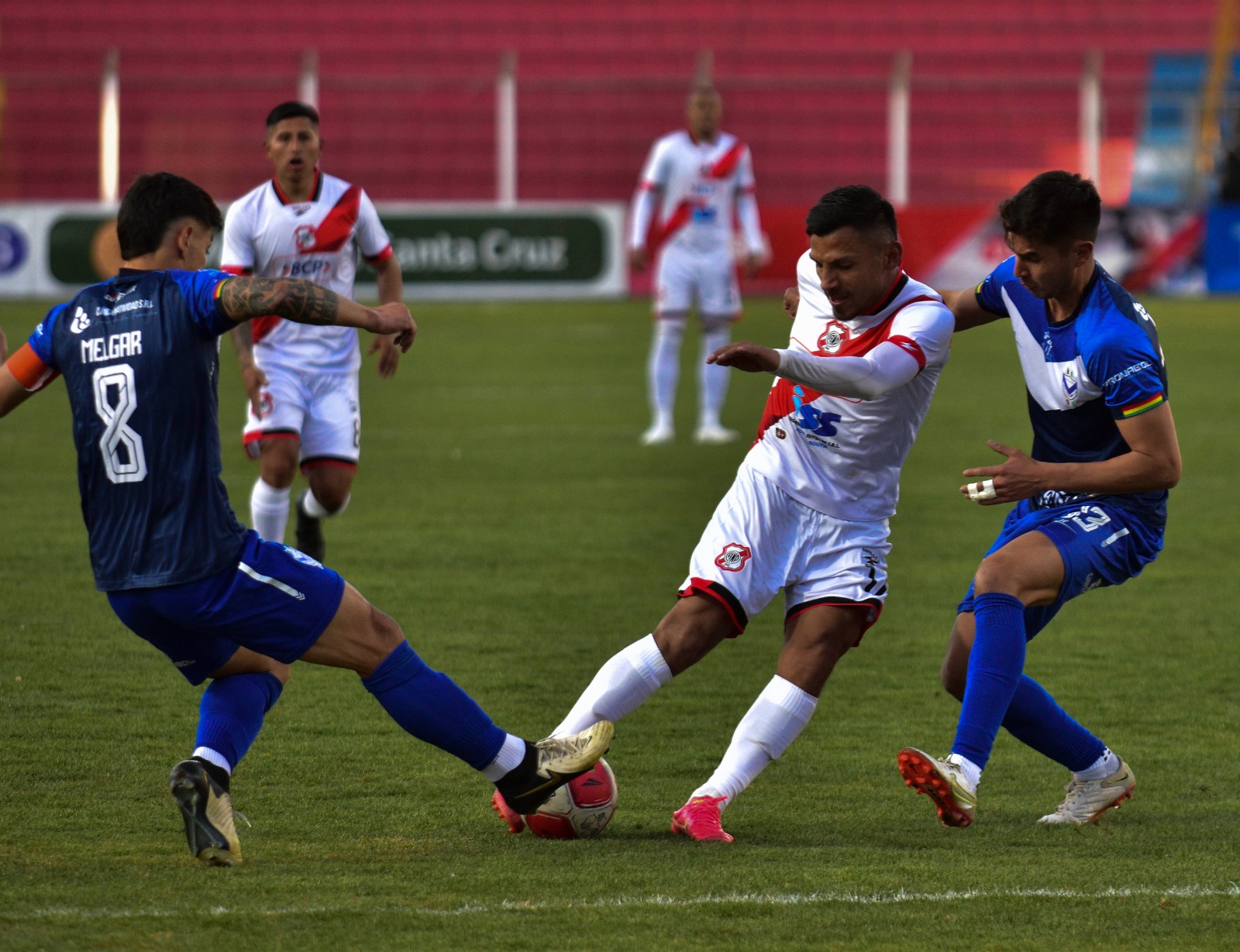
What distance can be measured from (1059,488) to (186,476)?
201cm

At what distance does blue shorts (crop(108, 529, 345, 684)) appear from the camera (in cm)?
401

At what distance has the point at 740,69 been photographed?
2645cm

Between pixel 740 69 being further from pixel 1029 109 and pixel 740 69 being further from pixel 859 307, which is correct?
pixel 859 307

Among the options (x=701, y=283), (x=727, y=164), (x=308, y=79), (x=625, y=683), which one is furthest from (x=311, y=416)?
(x=308, y=79)

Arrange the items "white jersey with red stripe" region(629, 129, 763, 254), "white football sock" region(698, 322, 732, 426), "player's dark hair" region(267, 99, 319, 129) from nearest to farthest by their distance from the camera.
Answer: "player's dark hair" region(267, 99, 319, 129) < "white football sock" region(698, 322, 732, 426) < "white jersey with red stripe" region(629, 129, 763, 254)

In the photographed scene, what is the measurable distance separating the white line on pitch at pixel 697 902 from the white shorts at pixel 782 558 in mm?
815

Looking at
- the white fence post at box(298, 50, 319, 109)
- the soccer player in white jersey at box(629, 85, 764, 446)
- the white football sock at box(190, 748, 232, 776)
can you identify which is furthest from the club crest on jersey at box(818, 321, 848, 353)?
the white fence post at box(298, 50, 319, 109)

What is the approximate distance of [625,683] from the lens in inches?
175

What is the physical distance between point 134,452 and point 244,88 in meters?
22.1

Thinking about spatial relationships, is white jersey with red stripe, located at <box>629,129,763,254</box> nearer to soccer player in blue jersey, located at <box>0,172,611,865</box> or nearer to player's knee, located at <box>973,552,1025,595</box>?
player's knee, located at <box>973,552,1025,595</box>

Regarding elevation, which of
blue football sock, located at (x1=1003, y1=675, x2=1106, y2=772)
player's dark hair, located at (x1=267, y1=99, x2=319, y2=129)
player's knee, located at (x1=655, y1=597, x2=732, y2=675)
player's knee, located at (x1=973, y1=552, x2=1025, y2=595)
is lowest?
blue football sock, located at (x1=1003, y1=675, x2=1106, y2=772)

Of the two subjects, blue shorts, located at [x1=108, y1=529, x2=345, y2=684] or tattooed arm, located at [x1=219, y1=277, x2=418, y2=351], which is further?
blue shorts, located at [x1=108, y1=529, x2=345, y2=684]

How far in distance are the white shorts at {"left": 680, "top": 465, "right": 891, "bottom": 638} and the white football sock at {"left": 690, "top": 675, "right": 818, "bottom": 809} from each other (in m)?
0.20

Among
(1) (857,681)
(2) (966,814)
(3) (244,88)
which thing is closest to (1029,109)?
(3) (244,88)
